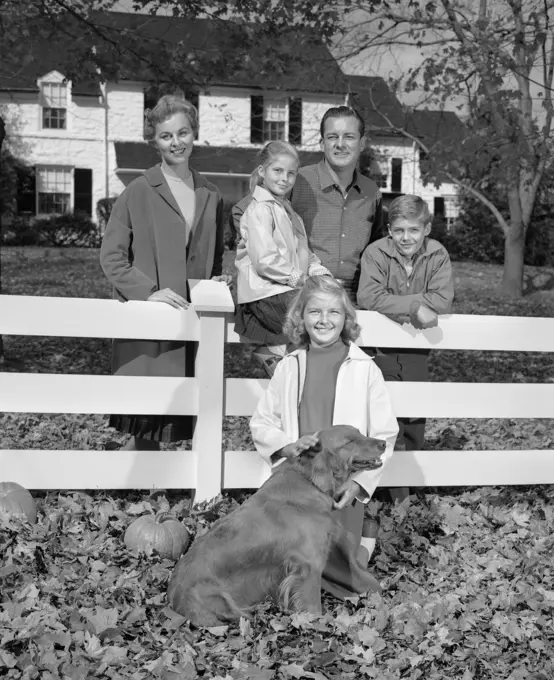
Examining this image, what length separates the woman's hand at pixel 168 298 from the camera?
4.73 m

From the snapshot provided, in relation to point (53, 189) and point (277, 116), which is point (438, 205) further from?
point (53, 189)

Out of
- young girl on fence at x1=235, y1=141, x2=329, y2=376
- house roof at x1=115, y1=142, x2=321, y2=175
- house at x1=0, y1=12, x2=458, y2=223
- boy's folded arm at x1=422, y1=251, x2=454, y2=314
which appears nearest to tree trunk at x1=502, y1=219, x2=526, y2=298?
house at x1=0, y1=12, x2=458, y2=223

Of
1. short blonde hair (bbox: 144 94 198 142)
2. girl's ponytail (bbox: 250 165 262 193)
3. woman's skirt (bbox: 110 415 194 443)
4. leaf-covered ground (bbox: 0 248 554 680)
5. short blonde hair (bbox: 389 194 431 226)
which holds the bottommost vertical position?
leaf-covered ground (bbox: 0 248 554 680)

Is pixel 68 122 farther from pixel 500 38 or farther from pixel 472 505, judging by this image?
pixel 472 505

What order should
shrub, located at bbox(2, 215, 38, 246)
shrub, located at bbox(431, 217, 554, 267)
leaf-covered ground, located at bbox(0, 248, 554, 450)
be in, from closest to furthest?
leaf-covered ground, located at bbox(0, 248, 554, 450) < shrub, located at bbox(431, 217, 554, 267) < shrub, located at bbox(2, 215, 38, 246)

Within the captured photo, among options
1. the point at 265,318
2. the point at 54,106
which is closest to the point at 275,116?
the point at 54,106

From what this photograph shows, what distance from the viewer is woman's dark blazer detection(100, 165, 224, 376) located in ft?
15.5

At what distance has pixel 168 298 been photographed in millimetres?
4730

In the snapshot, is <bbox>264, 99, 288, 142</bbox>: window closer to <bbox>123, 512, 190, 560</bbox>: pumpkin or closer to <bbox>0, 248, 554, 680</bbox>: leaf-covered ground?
<bbox>0, 248, 554, 680</bbox>: leaf-covered ground

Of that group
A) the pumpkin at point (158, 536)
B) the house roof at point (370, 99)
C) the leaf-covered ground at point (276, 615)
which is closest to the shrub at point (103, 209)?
the house roof at point (370, 99)

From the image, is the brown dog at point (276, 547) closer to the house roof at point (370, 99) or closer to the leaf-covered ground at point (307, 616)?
the leaf-covered ground at point (307, 616)

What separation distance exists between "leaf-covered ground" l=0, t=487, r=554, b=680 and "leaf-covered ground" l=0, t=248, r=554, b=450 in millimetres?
2454

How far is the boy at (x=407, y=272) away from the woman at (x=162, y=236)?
0.95m

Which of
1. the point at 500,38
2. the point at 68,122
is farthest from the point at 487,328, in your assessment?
the point at 68,122
